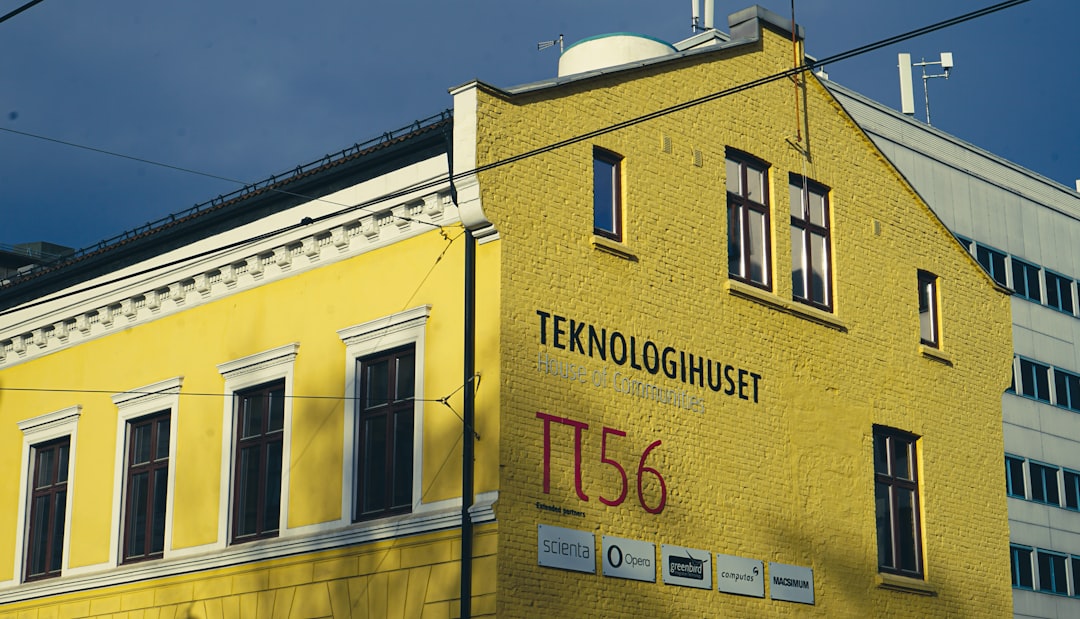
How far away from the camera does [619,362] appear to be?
2062cm

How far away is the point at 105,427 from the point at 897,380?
42.8ft

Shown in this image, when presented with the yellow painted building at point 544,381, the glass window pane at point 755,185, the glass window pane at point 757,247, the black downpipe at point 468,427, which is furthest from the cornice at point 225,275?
the glass window pane at point 755,185

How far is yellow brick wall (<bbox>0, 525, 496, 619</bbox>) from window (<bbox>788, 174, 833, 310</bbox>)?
26.6 ft

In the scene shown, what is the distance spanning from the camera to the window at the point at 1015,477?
50.0 m

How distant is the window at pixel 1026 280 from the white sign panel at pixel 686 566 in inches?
1362

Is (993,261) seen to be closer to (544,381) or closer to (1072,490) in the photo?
(1072,490)

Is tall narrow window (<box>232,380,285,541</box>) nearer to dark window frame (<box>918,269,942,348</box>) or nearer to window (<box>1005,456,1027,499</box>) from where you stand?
dark window frame (<box>918,269,942,348</box>)

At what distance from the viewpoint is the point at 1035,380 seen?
52.2 metres

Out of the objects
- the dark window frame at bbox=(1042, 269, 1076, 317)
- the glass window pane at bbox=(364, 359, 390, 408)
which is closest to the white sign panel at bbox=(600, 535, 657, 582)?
the glass window pane at bbox=(364, 359, 390, 408)

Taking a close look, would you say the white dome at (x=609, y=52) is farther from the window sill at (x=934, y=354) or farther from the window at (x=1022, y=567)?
the window at (x=1022, y=567)

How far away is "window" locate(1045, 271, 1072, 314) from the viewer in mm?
54281

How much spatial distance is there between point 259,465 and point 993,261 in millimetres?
35902

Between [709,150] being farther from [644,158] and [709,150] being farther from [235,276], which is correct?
[235,276]

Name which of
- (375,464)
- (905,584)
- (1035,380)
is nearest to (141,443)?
(375,464)
